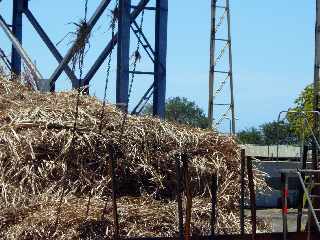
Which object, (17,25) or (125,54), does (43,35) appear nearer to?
(17,25)

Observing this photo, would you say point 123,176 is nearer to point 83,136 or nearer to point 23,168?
point 83,136

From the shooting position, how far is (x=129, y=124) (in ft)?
24.8

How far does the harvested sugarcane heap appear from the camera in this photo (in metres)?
6.29

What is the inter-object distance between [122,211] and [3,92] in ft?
9.44

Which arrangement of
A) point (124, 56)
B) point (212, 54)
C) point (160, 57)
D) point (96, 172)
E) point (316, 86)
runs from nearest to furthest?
point (96, 172) → point (316, 86) → point (124, 56) → point (160, 57) → point (212, 54)

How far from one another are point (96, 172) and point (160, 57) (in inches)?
380

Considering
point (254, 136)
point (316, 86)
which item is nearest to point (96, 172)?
point (316, 86)

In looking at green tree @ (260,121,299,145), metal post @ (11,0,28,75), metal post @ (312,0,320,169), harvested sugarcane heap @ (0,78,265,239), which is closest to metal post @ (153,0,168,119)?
green tree @ (260,121,299,145)

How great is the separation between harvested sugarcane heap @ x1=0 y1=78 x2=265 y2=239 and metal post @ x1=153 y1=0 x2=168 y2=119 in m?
8.43

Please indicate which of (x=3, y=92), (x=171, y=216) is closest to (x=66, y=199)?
(x=171, y=216)

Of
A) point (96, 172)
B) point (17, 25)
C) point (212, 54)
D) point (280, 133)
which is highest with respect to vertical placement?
point (17, 25)

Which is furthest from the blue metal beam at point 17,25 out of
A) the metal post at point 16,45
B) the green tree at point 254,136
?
the green tree at point 254,136

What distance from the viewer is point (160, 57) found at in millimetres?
16484

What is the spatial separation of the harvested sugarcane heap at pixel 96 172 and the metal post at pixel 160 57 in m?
8.43
